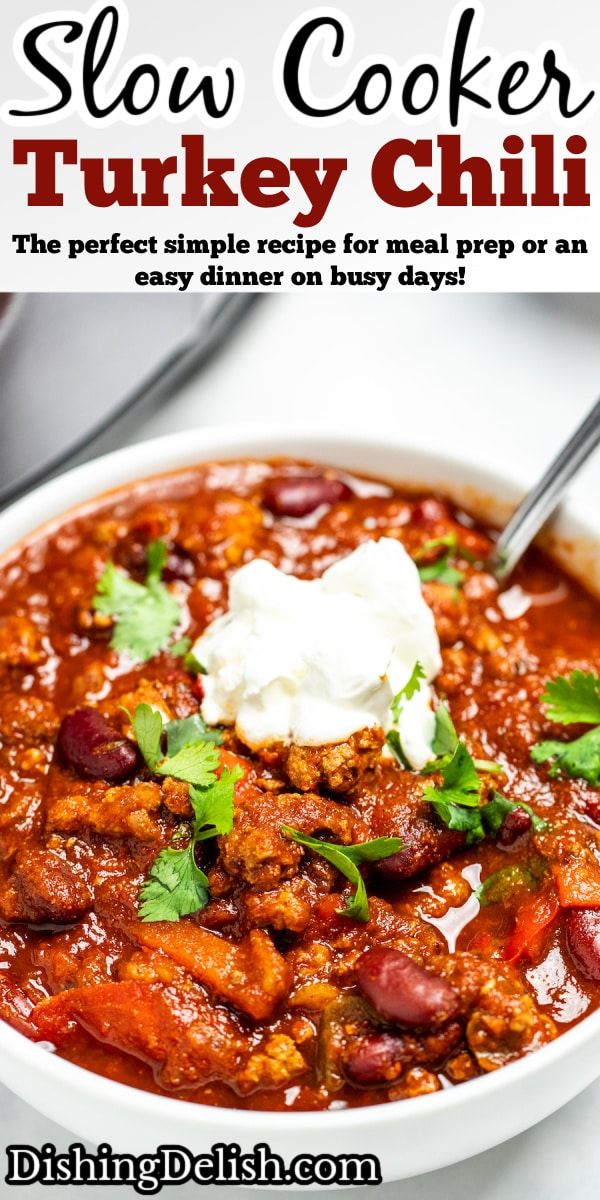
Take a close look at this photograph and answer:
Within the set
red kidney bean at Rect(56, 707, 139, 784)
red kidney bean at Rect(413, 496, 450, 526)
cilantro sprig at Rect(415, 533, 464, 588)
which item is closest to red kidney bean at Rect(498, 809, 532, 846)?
cilantro sprig at Rect(415, 533, 464, 588)

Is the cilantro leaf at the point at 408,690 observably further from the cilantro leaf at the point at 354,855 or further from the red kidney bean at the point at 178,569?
the red kidney bean at the point at 178,569

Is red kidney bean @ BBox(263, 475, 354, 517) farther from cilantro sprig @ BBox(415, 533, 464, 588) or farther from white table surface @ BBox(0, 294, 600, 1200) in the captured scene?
white table surface @ BBox(0, 294, 600, 1200)

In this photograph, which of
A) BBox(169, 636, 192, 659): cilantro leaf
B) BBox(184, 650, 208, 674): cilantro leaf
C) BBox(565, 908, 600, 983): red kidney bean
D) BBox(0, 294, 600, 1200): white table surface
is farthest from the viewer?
BBox(0, 294, 600, 1200): white table surface

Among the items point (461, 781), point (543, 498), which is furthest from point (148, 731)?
point (543, 498)

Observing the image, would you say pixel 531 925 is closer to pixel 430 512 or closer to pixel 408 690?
pixel 408 690

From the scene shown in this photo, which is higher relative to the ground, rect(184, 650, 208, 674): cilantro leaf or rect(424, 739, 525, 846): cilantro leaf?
rect(424, 739, 525, 846): cilantro leaf

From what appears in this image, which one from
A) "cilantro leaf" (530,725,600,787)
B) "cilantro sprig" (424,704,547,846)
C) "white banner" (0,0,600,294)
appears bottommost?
"cilantro sprig" (424,704,547,846)
